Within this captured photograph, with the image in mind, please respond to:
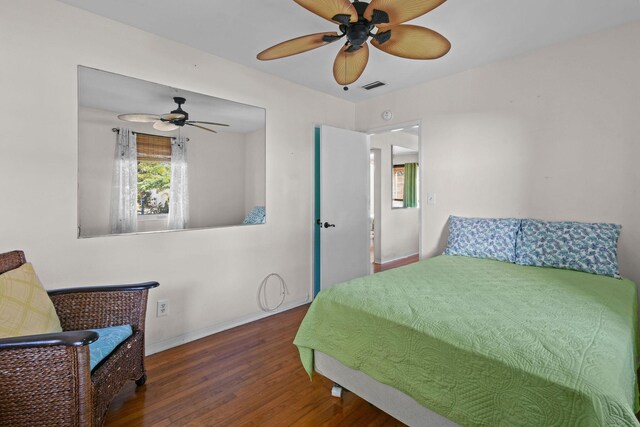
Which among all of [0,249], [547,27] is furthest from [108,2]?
[547,27]

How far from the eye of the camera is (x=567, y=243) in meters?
2.34

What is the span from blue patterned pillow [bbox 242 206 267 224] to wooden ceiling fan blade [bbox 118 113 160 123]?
1128mm

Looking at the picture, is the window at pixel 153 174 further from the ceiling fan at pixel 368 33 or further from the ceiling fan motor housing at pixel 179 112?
the ceiling fan at pixel 368 33

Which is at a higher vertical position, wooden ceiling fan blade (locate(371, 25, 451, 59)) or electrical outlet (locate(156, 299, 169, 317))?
wooden ceiling fan blade (locate(371, 25, 451, 59))

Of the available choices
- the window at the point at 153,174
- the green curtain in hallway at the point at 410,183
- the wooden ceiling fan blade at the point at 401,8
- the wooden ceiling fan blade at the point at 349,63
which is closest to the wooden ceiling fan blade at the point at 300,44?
the wooden ceiling fan blade at the point at 349,63

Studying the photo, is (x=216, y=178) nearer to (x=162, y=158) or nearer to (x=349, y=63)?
(x=162, y=158)

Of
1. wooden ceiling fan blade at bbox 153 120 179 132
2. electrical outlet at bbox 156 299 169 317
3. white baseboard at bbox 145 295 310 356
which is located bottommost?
white baseboard at bbox 145 295 310 356

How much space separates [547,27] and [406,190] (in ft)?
18.0

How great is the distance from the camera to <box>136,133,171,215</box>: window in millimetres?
A: 2330

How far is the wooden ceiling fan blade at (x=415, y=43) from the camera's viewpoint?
5.23ft

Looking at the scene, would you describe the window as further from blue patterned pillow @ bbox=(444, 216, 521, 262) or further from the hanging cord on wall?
blue patterned pillow @ bbox=(444, 216, 521, 262)

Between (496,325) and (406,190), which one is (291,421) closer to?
(496,325)

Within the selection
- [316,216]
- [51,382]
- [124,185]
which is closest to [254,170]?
[316,216]

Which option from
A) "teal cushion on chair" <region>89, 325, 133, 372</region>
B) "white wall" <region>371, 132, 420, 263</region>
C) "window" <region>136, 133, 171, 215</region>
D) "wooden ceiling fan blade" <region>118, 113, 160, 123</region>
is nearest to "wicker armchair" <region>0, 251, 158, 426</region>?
"teal cushion on chair" <region>89, 325, 133, 372</region>
